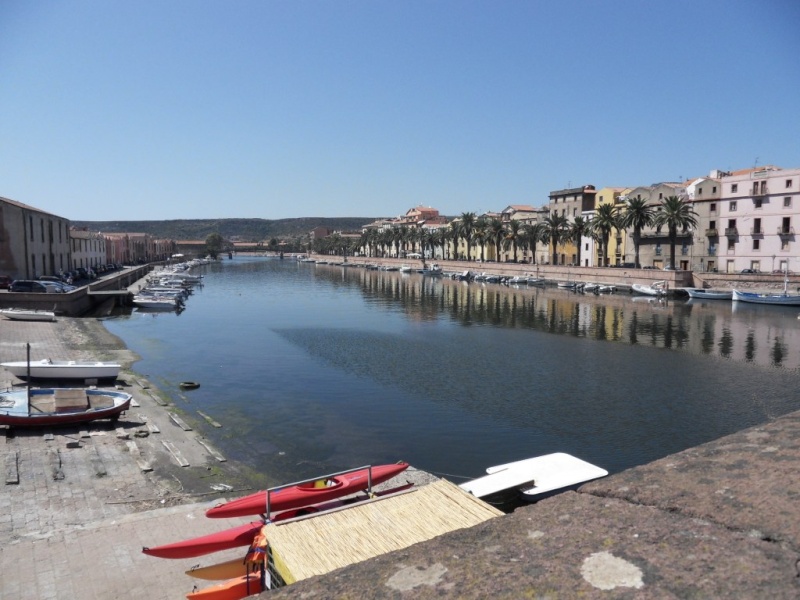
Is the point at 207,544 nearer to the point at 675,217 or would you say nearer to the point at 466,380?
the point at 466,380

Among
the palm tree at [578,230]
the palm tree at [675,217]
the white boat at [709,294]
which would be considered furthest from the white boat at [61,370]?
the palm tree at [578,230]

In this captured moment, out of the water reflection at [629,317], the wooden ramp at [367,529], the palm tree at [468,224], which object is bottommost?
the water reflection at [629,317]

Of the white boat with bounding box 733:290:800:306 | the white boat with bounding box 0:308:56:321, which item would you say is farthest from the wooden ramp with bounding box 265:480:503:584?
the white boat with bounding box 733:290:800:306

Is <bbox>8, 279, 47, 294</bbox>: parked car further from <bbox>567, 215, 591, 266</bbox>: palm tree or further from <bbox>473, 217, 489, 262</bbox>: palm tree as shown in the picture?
<bbox>473, 217, 489, 262</bbox>: palm tree

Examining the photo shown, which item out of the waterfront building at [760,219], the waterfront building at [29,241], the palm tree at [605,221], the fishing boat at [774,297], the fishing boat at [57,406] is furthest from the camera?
the palm tree at [605,221]

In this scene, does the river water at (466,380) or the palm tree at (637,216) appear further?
the palm tree at (637,216)

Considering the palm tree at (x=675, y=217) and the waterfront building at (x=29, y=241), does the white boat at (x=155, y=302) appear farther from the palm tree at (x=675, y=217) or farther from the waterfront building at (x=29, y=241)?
the palm tree at (x=675, y=217)

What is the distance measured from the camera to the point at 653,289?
267ft

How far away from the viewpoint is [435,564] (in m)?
2.80

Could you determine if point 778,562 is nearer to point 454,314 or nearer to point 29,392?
point 29,392

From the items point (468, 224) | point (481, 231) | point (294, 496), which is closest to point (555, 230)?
point (481, 231)

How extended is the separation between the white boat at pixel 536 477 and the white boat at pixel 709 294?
218 feet

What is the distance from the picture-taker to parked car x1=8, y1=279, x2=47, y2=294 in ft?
182

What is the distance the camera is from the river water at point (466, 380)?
2220 centimetres
